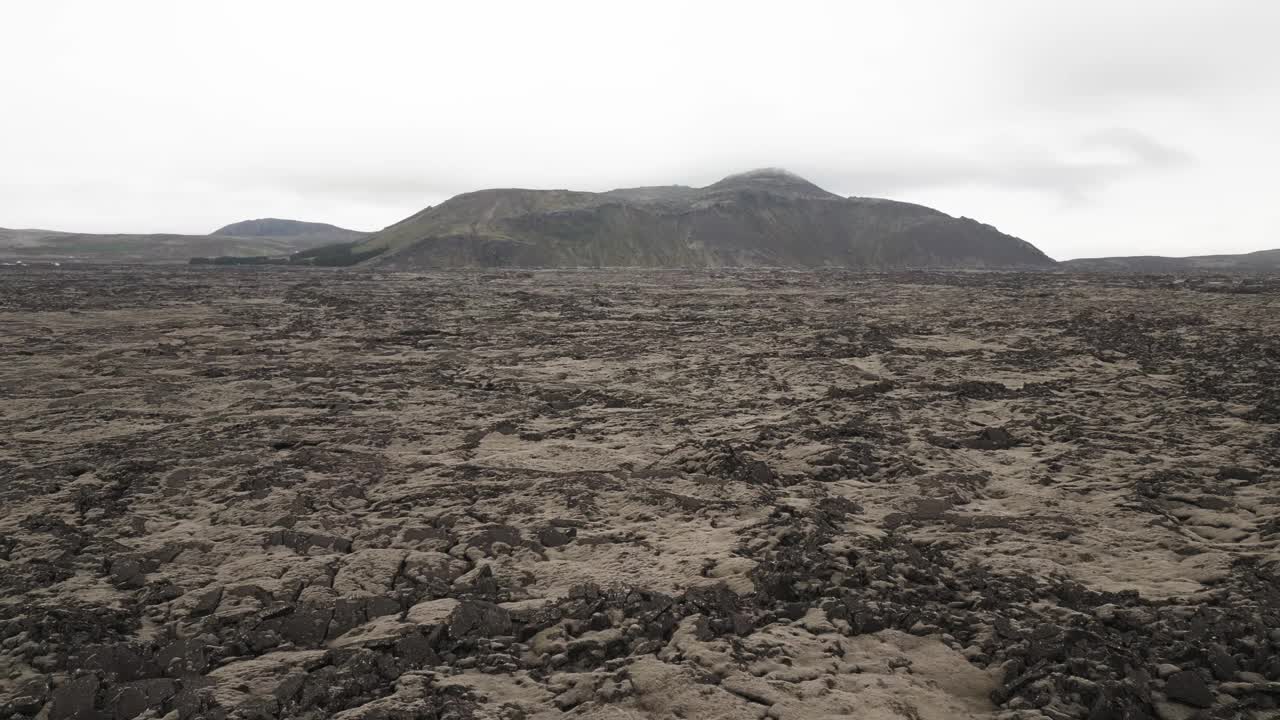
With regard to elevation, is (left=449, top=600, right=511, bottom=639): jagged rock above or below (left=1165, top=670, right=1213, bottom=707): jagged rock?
below

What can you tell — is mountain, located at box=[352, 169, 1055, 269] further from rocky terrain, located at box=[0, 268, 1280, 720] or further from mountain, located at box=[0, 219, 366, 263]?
rocky terrain, located at box=[0, 268, 1280, 720]

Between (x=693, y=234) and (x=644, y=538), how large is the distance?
70749 millimetres

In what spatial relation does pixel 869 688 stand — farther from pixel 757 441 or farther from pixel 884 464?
pixel 757 441

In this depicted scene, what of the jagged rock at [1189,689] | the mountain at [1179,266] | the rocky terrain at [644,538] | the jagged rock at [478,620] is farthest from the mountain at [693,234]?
the jagged rock at [1189,689]

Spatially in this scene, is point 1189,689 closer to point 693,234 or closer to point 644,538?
point 644,538

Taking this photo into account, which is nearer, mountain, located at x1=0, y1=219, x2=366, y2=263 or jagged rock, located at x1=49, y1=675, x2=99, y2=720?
jagged rock, located at x1=49, y1=675, x2=99, y2=720

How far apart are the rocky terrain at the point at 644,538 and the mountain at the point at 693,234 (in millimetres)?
51394

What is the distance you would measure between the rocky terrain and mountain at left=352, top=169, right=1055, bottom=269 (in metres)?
51.4

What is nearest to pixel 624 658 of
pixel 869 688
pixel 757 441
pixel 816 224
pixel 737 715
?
pixel 737 715

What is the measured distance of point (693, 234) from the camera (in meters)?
73.7

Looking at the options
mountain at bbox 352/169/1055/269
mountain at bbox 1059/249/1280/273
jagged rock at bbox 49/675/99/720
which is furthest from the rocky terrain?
mountain at bbox 1059/249/1280/273

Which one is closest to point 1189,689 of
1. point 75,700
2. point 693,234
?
point 75,700

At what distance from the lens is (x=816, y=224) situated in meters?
81.8

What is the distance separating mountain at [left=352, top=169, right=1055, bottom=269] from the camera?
62.0m
